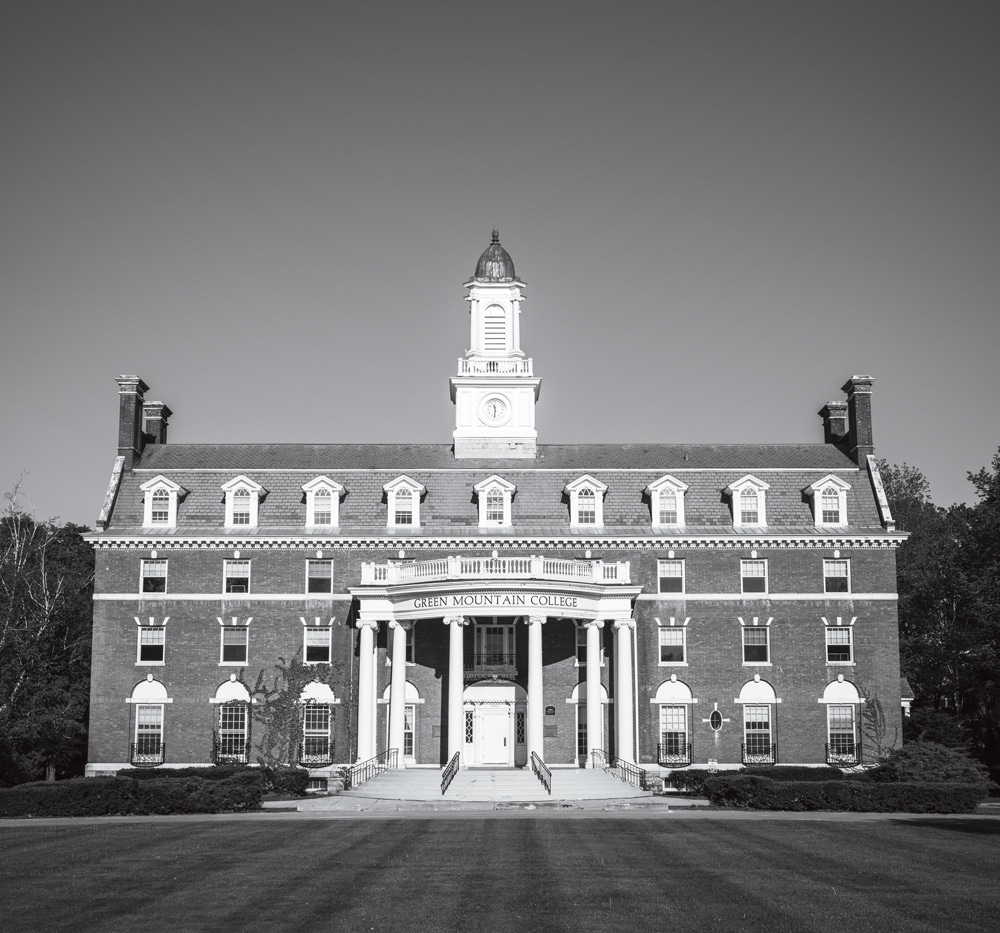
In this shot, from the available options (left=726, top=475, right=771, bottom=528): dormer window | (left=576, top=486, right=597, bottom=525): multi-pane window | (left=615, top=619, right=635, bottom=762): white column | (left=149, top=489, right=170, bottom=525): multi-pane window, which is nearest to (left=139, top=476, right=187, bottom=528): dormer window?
(left=149, top=489, right=170, bottom=525): multi-pane window

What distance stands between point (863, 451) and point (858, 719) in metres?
11.9

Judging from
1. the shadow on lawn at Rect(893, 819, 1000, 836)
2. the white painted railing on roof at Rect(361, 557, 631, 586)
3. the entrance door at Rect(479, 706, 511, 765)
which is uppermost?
the white painted railing on roof at Rect(361, 557, 631, 586)

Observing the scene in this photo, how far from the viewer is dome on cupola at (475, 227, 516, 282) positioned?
6169cm

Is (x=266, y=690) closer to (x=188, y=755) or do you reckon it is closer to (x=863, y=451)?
(x=188, y=755)

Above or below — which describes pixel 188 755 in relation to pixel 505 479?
below

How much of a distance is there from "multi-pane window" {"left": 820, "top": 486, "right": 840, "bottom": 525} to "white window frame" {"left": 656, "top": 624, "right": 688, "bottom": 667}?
7.78m

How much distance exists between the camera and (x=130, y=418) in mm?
58188

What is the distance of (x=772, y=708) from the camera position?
2106 inches

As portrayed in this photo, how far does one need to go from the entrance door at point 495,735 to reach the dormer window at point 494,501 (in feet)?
25.5

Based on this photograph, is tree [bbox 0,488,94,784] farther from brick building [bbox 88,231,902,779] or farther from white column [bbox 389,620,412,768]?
white column [bbox 389,620,412,768]

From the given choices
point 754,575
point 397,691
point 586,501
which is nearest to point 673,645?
point 754,575

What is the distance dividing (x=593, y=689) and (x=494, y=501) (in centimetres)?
998

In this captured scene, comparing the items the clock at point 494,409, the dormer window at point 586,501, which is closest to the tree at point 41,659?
the clock at point 494,409

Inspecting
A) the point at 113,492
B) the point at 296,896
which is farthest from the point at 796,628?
the point at 296,896
